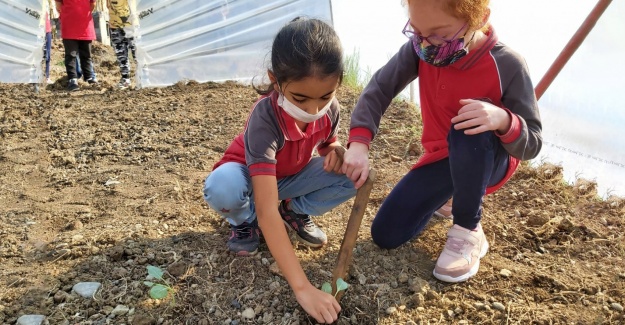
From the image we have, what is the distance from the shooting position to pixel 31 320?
1.55 meters

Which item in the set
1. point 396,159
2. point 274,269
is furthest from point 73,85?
point 274,269

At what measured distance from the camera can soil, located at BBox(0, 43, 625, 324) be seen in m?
1.63

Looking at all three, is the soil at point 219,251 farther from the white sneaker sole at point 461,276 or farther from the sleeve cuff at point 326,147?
the sleeve cuff at point 326,147

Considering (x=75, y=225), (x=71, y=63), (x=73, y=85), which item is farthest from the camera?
(x=71, y=63)

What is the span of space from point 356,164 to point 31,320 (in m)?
1.10

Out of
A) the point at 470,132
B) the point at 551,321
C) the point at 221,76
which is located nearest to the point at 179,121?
the point at 221,76

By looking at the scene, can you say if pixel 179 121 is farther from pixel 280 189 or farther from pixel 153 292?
pixel 153 292

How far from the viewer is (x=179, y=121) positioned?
137 inches

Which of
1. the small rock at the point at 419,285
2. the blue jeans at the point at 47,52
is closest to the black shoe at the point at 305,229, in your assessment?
the small rock at the point at 419,285

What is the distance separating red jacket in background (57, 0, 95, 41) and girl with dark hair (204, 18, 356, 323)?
347cm

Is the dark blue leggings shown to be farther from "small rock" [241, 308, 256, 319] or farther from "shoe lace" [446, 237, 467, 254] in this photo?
"small rock" [241, 308, 256, 319]

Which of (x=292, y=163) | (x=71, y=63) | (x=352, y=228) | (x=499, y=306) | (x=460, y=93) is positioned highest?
(x=71, y=63)

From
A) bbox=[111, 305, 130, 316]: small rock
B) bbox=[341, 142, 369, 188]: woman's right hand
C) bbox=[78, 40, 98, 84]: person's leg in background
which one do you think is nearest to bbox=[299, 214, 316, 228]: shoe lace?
bbox=[341, 142, 369, 188]: woman's right hand

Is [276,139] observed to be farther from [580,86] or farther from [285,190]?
[580,86]
